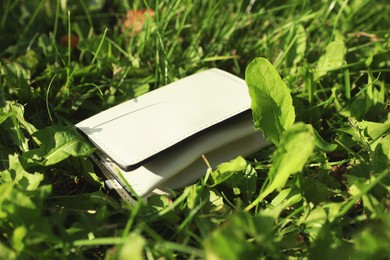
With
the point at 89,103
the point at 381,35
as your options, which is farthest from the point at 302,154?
the point at 381,35

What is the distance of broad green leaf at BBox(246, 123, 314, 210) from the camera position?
901 mm

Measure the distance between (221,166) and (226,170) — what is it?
Result: 0.05 feet

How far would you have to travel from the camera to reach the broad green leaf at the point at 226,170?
1042mm

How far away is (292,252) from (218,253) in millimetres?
284

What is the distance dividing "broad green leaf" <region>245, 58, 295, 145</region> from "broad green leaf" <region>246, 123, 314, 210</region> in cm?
16

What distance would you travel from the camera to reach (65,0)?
5.88 ft

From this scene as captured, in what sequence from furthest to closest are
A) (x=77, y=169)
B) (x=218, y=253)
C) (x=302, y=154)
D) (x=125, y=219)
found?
(x=77, y=169) < (x=125, y=219) < (x=302, y=154) < (x=218, y=253)

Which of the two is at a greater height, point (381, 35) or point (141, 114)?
point (141, 114)

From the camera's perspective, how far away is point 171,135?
111cm

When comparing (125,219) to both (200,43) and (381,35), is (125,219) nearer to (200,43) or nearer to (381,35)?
(200,43)

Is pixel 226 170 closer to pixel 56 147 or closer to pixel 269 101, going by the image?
pixel 269 101

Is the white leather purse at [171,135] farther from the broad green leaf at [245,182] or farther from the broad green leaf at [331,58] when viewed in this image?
the broad green leaf at [331,58]

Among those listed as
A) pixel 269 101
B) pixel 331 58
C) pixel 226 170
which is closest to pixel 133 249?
pixel 226 170

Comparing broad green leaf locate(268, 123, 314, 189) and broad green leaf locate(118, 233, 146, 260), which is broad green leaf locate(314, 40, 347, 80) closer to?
broad green leaf locate(268, 123, 314, 189)
